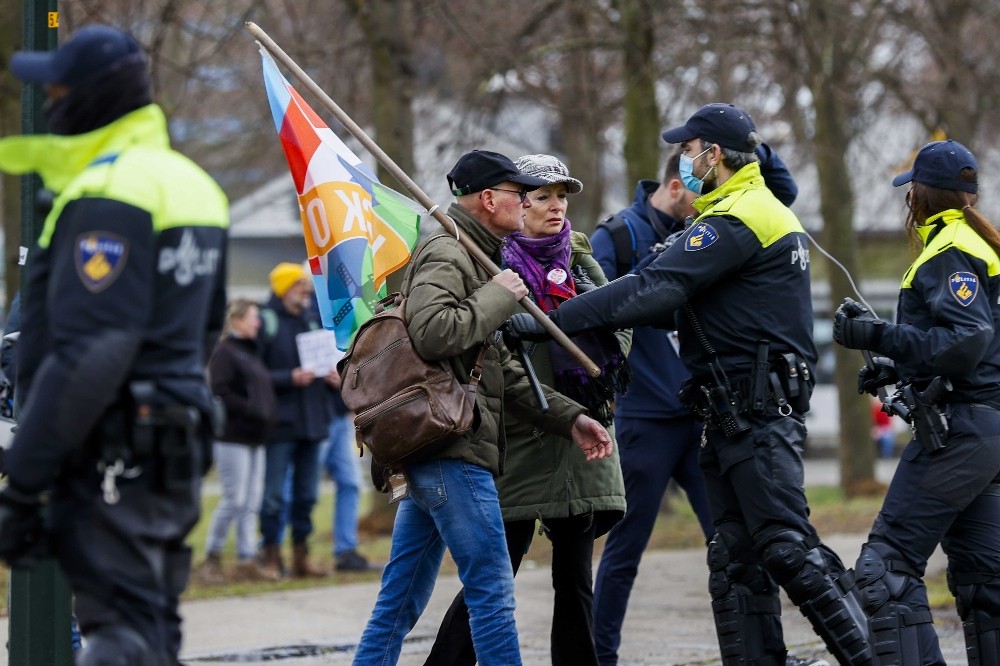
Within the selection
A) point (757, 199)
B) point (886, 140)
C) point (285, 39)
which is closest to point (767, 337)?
point (757, 199)

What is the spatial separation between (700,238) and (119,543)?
7.81ft

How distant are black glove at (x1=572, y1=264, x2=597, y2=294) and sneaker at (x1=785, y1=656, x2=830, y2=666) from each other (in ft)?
5.23

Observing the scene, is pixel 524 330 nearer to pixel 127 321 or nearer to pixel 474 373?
pixel 474 373

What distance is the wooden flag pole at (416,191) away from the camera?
4.98 m

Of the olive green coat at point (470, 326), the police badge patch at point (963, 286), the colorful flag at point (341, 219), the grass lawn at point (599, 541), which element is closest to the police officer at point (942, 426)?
the police badge patch at point (963, 286)

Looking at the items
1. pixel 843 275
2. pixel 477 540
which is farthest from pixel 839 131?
pixel 477 540

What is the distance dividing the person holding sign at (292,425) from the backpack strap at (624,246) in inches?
157

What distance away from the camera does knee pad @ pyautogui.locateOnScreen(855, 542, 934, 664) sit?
5.31 meters

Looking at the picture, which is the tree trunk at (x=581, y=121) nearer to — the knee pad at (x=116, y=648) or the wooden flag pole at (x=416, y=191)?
the wooden flag pole at (x=416, y=191)

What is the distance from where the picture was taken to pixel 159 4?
13656 mm

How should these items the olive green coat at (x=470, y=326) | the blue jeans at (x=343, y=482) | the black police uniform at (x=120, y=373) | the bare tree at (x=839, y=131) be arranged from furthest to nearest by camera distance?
the bare tree at (x=839, y=131), the blue jeans at (x=343, y=482), the olive green coat at (x=470, y=326), the black police uniform at (x=120, y=373)

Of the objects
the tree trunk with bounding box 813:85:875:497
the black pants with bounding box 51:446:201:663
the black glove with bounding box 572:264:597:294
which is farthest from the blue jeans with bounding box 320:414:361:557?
the black pants with bounding box 51:446:201:663

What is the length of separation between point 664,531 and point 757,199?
747 cm

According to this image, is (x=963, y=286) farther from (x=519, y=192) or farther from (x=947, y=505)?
(x=519, y=192)
